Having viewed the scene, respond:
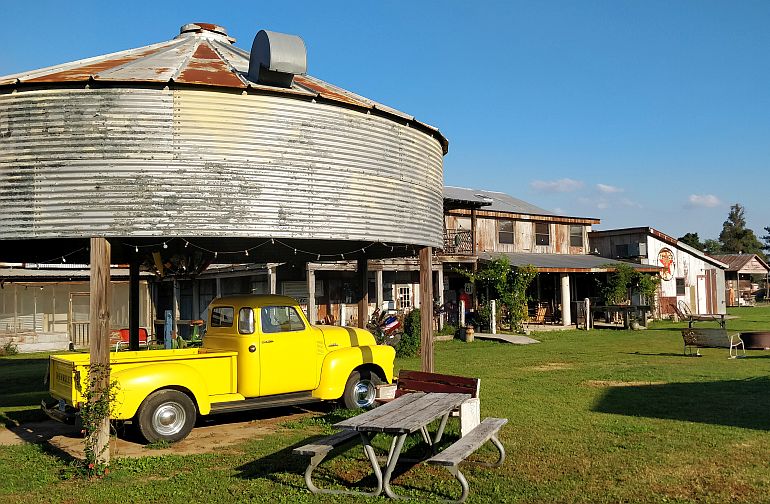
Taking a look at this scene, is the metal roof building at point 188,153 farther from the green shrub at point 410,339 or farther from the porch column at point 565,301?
the porch column at point 565,301

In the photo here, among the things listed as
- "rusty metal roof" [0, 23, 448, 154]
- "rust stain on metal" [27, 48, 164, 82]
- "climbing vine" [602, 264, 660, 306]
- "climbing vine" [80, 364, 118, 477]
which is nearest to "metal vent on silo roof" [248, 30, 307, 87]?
"rusty metal roof" [0, 23, 448, 154]

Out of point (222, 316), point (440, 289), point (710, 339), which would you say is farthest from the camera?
point (440, 289)

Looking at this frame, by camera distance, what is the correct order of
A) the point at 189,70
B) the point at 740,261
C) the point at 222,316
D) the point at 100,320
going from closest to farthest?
the point at 100,320, the point at 189,70, the point at 222,316, the point at 740,261

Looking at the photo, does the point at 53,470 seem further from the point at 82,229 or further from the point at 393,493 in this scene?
the point at 393,493

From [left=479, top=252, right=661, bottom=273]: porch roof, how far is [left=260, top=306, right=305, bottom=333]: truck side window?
2000cm

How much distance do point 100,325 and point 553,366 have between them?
1235 centimetres

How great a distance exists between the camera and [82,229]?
28.8 ft

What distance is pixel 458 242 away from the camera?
31219mm

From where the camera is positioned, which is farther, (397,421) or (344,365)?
(344,365)

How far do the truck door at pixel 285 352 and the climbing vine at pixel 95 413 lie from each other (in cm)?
277

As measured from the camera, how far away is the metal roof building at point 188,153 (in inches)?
348

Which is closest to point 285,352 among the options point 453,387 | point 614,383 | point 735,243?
point 453,387

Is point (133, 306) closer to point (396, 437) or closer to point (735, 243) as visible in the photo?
point (396, 437)

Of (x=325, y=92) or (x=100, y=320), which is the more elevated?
(x=325, y=92)
